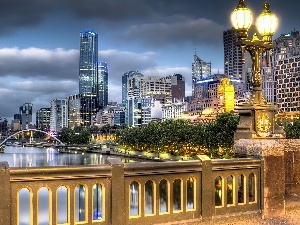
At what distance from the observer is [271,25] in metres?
14.6

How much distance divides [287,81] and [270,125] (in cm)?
18564

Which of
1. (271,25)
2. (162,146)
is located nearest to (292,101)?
(162,146)

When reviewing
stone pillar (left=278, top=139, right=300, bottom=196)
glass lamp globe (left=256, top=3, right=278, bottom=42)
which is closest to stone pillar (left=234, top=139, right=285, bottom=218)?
stone pillar (left=278, top=139, right=300, bottom=196)

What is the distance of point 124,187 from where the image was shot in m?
9.23

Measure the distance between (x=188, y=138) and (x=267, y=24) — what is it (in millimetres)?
72906

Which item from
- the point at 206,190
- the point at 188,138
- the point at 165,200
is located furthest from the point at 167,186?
the point at 188,138

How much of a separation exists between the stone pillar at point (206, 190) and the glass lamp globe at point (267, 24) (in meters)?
5.94

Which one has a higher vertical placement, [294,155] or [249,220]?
[294,155]

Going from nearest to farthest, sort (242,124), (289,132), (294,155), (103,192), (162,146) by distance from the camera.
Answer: (103,192), (294,155), (242,124), (289,132), (162,146)

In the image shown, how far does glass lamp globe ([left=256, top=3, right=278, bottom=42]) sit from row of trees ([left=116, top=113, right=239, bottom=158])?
127 feet

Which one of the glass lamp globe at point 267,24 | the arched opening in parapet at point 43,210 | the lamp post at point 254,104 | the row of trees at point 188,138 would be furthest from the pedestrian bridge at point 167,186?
the row of trees at point 188,138

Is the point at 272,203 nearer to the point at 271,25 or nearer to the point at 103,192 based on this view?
the point at 103,192

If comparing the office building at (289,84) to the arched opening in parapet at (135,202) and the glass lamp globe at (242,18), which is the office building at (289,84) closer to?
the arched opening in parapet at (135,202)

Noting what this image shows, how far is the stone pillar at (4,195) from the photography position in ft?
25.9
